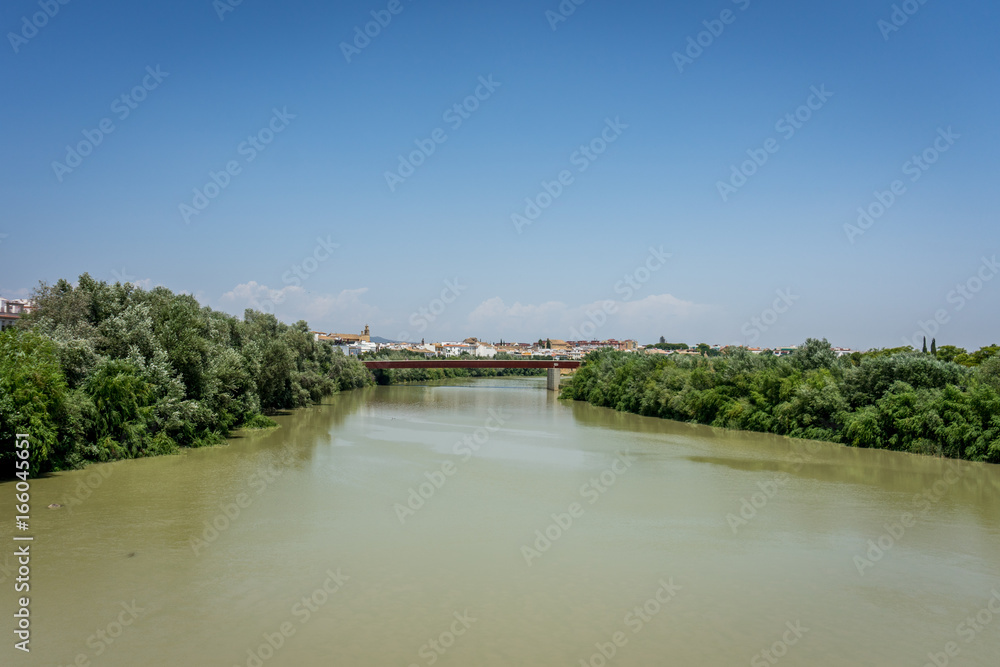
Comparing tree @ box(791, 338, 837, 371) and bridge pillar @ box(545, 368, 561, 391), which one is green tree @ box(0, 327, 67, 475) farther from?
bridge pillar @ box(545, 368, 561, 391)

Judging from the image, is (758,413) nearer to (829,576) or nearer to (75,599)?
(829,576)

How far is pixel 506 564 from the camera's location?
41.3 feet

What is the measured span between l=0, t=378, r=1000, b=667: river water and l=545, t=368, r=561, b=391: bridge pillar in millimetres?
50000

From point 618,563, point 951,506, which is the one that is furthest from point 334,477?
point 951,506

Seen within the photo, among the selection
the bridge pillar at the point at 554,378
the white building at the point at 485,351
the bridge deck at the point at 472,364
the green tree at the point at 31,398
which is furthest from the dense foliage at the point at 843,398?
the white building at the point at 485,351

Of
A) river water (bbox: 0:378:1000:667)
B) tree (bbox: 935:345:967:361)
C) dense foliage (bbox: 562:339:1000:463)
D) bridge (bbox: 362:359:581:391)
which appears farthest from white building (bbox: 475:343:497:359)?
river water (bbox: 0:378:1000:667)

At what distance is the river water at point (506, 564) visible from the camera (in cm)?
931

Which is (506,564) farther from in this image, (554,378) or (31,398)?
(554,378)

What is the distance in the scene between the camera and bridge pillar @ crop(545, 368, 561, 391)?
242ft

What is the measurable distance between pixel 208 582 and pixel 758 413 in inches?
1148

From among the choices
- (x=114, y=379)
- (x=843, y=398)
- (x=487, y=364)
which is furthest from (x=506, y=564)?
(x=487, y=364)

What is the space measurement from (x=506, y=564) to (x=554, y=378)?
2450 inches

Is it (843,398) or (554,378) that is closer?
(843,398)

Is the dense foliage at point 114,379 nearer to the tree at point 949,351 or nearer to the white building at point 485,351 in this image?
the tree at point 949,351
